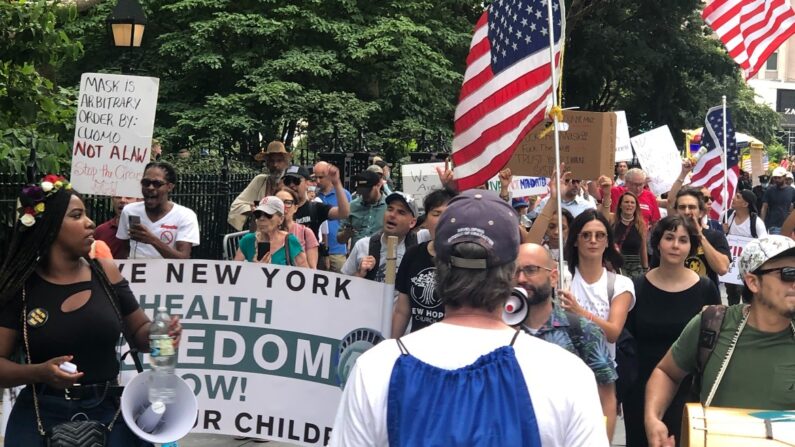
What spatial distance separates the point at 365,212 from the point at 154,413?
6.16m

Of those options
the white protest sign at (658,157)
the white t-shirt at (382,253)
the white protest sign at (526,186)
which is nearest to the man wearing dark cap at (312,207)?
the white protest sign at (526,186)

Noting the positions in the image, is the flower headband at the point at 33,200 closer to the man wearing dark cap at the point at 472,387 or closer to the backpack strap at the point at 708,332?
the man wearing dark cap at the point at 472,387

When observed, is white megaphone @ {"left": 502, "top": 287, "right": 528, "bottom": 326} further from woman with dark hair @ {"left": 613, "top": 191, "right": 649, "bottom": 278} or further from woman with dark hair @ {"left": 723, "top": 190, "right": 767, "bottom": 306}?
woman with dark hair @ {"left": 723, "top": 190, "right": 767, "bottom": 306}

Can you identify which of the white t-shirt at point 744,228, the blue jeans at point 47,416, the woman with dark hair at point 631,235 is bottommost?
the blue jeans at point 47,416

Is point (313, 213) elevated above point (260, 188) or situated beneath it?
situated beneath

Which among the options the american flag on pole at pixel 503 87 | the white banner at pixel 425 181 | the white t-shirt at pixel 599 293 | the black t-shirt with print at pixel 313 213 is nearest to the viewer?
the white t-shirt at pixel 599 293

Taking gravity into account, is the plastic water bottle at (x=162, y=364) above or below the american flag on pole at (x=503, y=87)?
below

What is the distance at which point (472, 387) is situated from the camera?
264 cm

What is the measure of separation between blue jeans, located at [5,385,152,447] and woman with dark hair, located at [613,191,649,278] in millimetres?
6102

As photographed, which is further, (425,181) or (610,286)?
(425,181)

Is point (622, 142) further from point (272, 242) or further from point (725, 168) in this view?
point (272, 242)

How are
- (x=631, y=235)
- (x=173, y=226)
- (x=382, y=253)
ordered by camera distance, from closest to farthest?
(x=382, y=253) < (x=173, y=226) < (x=631, y=235)

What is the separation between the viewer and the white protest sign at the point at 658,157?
65.7 feet

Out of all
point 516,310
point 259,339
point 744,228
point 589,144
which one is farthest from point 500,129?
point 744,228
